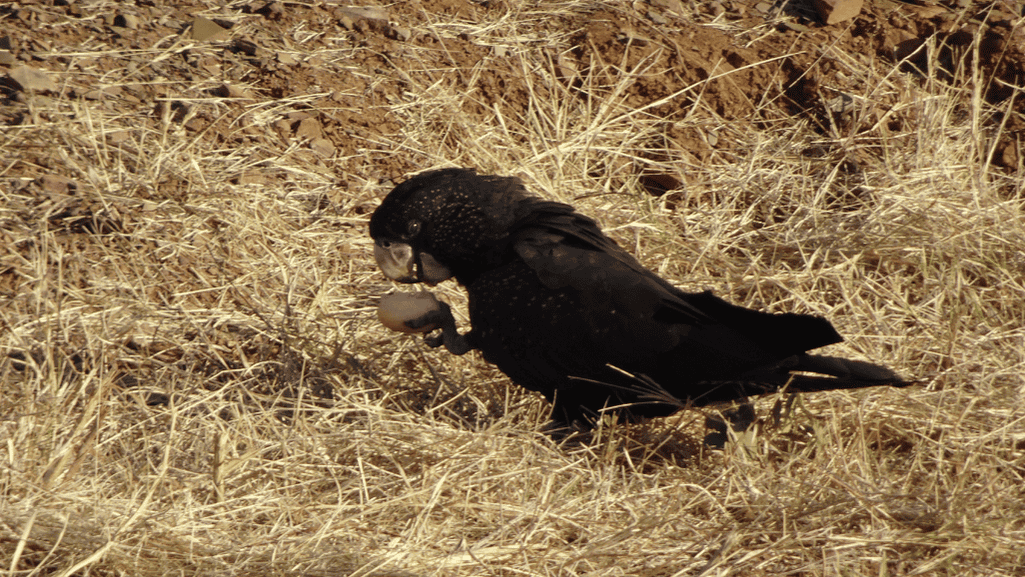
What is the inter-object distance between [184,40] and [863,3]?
3.55 m

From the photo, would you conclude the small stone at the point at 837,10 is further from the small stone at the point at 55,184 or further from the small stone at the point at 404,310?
the small stone at the point at 55,184

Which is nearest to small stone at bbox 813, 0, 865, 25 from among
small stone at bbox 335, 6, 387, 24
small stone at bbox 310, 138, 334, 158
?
small stone at bbox 335, 6, 387, 24

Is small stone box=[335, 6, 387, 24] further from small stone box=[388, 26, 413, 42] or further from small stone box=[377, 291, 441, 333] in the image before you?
small stone box=[377, 291, 441, 333]

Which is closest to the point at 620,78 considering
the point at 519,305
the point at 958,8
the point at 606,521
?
the point at 958,8

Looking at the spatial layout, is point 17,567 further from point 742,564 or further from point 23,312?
point 742,564

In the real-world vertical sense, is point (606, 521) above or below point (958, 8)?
below

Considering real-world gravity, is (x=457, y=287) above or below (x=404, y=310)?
below

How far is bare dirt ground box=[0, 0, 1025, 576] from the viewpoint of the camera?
253 centimetres

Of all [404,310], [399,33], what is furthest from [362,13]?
[404,310]

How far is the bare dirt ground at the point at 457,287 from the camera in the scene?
2529 millimetres

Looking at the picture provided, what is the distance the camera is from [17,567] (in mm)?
2197

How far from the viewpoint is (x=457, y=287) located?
3.96 meters

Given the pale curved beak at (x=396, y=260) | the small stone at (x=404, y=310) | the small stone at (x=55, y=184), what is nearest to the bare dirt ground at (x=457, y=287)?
the small stone at (x=55, y=184)

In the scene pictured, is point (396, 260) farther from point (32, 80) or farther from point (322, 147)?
point (32, 80)
